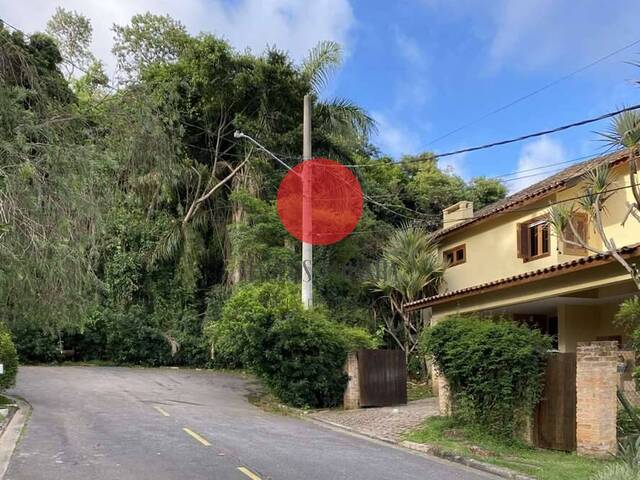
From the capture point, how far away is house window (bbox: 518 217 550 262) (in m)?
19.8

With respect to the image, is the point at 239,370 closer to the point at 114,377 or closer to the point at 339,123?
the point at 114,377

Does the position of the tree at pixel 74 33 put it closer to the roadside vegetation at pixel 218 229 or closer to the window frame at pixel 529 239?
the roadside vegetation at pixel 218 229

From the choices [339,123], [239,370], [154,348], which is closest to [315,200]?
[339,123]

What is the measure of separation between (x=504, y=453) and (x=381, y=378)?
23.0ft

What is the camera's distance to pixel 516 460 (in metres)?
10.7

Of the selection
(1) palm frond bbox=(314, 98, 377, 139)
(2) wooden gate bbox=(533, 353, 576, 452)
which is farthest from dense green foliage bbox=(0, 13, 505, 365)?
(2) wooden gate bbox=(533, 353, 576, 452)

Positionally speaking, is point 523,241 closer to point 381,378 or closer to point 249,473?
point 381,378

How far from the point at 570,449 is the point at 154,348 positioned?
21.7 m

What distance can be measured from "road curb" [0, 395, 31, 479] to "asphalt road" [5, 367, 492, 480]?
129 mm

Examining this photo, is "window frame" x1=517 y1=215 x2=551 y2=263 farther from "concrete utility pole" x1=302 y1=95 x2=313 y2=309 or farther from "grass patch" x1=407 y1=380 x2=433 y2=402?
"concrete utility pole" x1=302 y1=95 x2=313 y2=309

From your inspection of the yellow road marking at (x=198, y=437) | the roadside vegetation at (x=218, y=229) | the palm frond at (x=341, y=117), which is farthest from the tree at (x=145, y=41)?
the yellow road marking at (x=198, y=437)

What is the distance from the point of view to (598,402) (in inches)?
424

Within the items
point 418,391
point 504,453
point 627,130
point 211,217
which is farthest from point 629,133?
point 211,217

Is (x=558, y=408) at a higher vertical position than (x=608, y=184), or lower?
lower
